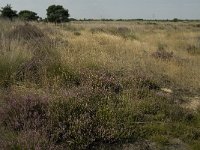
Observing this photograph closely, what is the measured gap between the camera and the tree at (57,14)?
170 ft

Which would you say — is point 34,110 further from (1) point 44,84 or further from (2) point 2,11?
(2) point 2,11

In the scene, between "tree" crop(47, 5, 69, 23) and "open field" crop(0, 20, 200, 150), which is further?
"tree" crop(47, 5, 69, 23)

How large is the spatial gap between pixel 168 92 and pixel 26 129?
3829mm

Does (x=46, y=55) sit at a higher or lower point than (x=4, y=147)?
higher

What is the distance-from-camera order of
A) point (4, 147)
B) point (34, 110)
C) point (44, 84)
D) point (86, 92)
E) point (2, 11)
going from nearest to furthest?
point (4, 147), point (34, 110), point (86, 92), point (44, 84), point (2, 11)

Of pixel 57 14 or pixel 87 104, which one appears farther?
pixel 57 14

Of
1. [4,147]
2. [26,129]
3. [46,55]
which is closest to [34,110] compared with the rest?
[26,129]

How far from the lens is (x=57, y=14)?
54094 millimetres

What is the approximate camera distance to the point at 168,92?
8.34 meters

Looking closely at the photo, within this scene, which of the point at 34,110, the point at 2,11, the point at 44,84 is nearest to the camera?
the point at 34,110

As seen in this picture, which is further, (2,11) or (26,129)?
(2,11)

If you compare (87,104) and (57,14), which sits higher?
(57,14)

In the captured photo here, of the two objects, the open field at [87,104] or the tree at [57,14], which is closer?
the open field at [87,104]

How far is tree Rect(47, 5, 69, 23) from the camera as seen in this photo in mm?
51719
